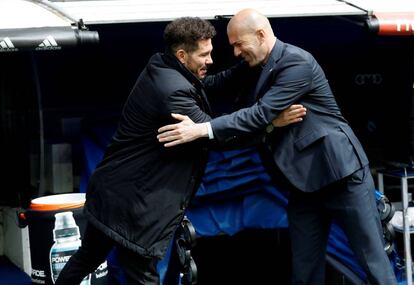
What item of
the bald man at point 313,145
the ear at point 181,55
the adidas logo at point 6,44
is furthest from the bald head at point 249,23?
the adidas logo at point 6,44

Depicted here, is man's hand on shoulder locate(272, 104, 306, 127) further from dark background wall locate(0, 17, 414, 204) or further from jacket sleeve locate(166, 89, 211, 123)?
dark background wall locate(0, 17, 414, 204)

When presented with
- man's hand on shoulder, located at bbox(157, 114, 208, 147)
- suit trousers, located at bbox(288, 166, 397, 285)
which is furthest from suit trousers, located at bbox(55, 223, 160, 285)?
suit trousers, located at bbox(288, 166, 397, 285)

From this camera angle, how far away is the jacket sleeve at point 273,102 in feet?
12.6

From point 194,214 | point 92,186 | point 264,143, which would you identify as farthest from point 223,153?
point 92,186

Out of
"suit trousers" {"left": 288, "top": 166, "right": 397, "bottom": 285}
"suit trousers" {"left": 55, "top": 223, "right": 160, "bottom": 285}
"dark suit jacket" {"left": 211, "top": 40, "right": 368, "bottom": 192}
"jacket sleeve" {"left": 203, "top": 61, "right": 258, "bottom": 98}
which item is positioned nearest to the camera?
"suit trousers" {"left": 55, "top": 223, "right": 160, "bottom": 285}

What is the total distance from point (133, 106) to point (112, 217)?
0.54m

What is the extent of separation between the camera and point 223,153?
16.2 ft

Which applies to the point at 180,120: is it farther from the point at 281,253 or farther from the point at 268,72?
the point at 281,253

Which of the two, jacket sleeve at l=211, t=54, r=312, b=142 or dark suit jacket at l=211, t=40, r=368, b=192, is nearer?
jacket sleeve at l=211, t=54, r=312, b=142

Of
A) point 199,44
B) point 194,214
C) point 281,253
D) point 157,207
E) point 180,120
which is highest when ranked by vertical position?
point 199,44

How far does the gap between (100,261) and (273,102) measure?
119 cm

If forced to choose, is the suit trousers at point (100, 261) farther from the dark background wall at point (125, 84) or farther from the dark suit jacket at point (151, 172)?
the dark background wall at point (125, 84)

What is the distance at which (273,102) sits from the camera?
3.91 meters

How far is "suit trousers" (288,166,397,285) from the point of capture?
4.11 m
